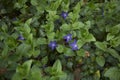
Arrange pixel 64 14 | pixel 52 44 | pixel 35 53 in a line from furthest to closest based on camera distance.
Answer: pixel 64 14, pixel 52 44, pixel 35 53

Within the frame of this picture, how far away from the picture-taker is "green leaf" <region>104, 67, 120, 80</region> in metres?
1.92

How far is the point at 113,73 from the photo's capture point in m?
1.93

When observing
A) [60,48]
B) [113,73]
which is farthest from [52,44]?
[113,73]

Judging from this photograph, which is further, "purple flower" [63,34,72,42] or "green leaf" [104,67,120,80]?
"purple flower" [63,34,72,42]

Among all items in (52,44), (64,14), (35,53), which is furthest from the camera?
(64,14)

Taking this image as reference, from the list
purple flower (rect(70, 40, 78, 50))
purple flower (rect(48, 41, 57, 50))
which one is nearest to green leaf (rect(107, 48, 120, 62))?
purple flower (rect(70, 40, 78, 50))

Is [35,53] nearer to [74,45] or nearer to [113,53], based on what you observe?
[74,45]

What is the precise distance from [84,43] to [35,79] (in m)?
0.57

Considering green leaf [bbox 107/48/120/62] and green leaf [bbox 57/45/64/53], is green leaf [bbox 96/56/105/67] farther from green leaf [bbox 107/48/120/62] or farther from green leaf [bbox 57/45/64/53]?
green leaf [bbox 57/45/64/53]

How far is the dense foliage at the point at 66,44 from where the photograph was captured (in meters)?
1.89

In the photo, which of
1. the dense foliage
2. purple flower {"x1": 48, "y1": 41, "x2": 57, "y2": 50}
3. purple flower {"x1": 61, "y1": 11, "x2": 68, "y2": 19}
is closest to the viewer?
the dense foliage

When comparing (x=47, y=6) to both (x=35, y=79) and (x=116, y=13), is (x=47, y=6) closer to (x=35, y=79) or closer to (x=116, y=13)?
(x=116, y=13)

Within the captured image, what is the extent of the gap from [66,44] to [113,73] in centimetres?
39

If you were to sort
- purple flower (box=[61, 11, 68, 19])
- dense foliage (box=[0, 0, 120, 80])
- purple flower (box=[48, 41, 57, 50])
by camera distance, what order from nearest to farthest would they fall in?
1. dense foliage (box=[0, 0, 120, 80])
2. purple flower (box=[48, 41, 57, 50])
3. purple flower (box=[61, 11, 68, 19])
